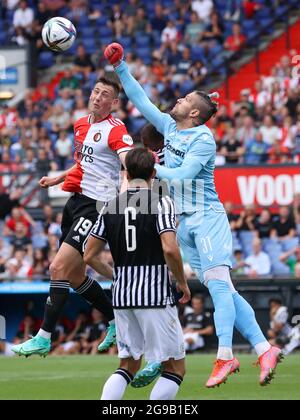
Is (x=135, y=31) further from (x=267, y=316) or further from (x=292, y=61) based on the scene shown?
(x=267, y=316)

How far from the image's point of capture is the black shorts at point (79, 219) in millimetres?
10609

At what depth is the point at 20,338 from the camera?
19656mm

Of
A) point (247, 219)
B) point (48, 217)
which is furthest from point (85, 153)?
point (48, 217)

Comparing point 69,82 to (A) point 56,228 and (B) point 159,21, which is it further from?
(A) point 56,228

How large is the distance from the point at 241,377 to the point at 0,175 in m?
11.0

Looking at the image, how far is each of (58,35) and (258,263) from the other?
8310 millimetres

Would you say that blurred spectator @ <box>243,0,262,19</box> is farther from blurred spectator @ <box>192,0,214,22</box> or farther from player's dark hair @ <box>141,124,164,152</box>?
player's dark hair @ <box>141,124,164,152</box>

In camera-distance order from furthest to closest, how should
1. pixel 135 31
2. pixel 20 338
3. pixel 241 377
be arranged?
1. pixel 135 31
2. pixel 20 338
3. pixel 241 377

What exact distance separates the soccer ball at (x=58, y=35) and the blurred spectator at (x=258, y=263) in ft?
26.3

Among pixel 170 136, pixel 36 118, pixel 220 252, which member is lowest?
pixel 220 252

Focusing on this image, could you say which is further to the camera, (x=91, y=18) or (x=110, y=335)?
(x=91, y=18)

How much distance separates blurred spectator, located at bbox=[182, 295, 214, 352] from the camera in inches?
695
